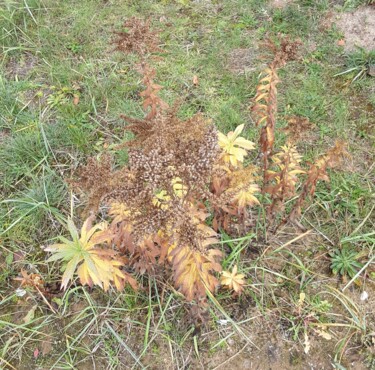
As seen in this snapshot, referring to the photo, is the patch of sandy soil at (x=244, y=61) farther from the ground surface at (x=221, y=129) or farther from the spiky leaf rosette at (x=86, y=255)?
the spiky leaf rosette at (x=86, y=255)

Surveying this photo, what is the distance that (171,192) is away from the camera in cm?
166

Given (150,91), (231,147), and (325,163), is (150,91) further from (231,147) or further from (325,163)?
(325,163)

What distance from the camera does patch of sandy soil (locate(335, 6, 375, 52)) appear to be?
11.7 feet

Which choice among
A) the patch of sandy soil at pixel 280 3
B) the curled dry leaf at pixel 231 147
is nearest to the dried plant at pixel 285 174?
the curled dry leaf at pixel 231 147

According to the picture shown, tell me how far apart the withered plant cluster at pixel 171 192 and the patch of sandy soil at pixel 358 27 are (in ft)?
6.07

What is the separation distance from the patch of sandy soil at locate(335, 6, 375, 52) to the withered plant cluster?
185 cm

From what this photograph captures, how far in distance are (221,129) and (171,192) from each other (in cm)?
165

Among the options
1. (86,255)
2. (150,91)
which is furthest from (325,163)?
(86,255)

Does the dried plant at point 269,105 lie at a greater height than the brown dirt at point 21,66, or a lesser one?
greater

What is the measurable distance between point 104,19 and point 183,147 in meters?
2.87

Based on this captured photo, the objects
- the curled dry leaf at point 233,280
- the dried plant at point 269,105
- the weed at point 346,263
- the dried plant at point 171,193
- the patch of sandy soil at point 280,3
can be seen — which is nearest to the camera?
the dried plant at point 171,193

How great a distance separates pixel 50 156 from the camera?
3197 mm

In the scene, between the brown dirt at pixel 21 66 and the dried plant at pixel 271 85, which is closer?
the dried plant at pixel 271 85

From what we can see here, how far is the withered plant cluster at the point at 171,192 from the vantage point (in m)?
1.64
